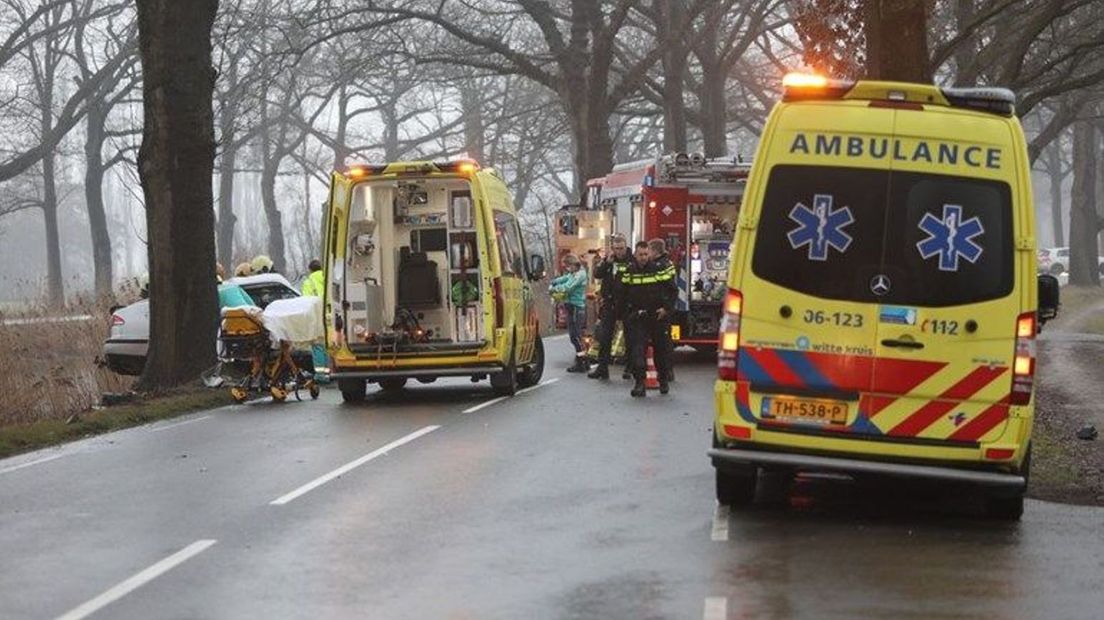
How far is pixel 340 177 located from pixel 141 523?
9.65 m

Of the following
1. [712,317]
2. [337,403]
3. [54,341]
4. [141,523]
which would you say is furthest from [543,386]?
[141,523]

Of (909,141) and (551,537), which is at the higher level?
(909,141)

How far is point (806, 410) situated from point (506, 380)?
10238mm

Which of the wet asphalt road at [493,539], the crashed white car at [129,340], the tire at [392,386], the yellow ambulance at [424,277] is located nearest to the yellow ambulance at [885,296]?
the wet asphalt road at [493,539]

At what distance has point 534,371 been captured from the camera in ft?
75.8

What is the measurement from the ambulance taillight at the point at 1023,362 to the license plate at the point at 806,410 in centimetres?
98

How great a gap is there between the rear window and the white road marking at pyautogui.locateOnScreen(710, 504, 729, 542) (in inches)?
57.4

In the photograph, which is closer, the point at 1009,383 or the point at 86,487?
the point at 1009,383

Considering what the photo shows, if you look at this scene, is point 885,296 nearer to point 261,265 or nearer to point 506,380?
point 506,380

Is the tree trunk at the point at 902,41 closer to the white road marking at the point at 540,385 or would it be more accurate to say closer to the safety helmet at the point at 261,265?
the white road marking at the point at 540,385

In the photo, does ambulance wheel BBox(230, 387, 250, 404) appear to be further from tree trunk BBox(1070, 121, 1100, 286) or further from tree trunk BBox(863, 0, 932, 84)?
tree trunk BBox(1070, 121, 1100, 286)

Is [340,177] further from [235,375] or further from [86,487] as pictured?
[86,487]

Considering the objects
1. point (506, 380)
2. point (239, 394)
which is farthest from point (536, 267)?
point (239, 394)

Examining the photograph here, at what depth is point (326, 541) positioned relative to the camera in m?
10.6
